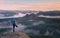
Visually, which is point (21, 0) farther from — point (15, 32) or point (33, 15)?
point (15, 32)

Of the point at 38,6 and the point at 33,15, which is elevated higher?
the point at 38,6

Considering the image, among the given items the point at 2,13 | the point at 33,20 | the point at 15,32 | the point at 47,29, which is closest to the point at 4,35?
the point at 15,32

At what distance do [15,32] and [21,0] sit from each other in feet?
1.41

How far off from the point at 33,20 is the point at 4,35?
0.42 meters

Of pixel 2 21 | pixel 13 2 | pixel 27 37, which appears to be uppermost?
pixel 13 2

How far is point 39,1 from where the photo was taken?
Result: 5.26 ft

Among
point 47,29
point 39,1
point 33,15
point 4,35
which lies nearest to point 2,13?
point 4,35

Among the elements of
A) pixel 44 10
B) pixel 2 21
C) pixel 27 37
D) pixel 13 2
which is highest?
pixel 13 2

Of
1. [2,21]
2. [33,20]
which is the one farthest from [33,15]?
[2,21]

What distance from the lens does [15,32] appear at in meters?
1.52

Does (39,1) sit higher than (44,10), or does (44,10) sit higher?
(39,1)

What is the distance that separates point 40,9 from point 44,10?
6 centimetres

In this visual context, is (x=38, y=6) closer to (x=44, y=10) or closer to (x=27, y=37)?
(x=44, y=10)

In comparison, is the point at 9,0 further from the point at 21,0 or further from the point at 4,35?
the point at 4,35
